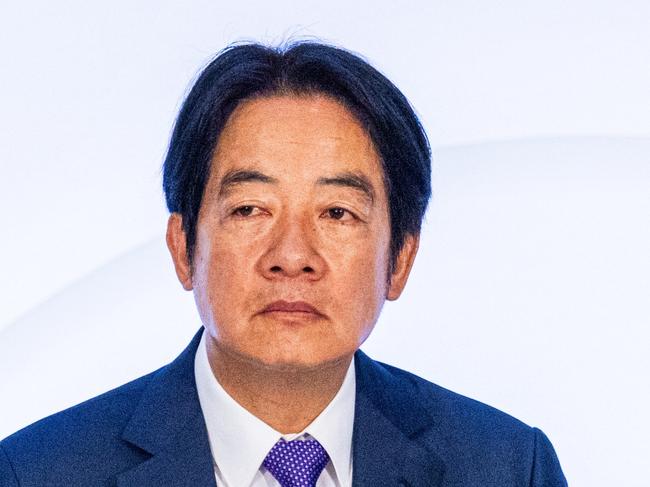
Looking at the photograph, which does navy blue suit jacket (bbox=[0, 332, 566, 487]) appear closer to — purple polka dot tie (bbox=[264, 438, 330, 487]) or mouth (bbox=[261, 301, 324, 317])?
purple polka dot tie (bbox=[264, 438, 330, 487])

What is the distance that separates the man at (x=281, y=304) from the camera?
2.30 meters

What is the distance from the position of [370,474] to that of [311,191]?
51 centimetres

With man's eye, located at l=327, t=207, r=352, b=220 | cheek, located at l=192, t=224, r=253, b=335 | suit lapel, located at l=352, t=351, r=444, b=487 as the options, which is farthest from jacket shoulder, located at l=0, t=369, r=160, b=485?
man's eye, located at l=327, t=207, r=352, b=220

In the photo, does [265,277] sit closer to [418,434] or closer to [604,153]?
[418,434]

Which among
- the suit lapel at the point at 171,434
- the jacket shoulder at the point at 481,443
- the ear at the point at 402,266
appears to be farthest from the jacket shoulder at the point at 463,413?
the suit lapel at the point at 171,434

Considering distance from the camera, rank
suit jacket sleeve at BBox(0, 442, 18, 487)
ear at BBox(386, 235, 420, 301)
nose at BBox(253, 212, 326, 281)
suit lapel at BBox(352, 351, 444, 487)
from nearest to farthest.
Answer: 1. nose at BBox(253, 212, 326, 281)
2. suit jacket sleeve at BBox(0, 442, 18, 487)
3. suit lapel at BBox(352, 351, 444, 487)
4. ear at BBox(386, 235, 420, 301)

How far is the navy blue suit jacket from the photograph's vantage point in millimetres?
2369

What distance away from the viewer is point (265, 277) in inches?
89.3

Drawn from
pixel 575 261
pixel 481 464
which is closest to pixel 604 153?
pixel 575 261

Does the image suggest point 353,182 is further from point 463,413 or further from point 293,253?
point 463,413

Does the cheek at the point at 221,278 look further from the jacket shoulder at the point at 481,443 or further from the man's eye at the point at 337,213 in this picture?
the jacket shoulder at the point at 481,443

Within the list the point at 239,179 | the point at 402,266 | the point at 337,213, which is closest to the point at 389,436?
the point at 402,266

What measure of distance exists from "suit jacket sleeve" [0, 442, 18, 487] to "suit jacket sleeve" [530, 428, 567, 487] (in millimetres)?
923

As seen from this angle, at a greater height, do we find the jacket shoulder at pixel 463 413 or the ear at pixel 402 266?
the ear at pixel 402 266
